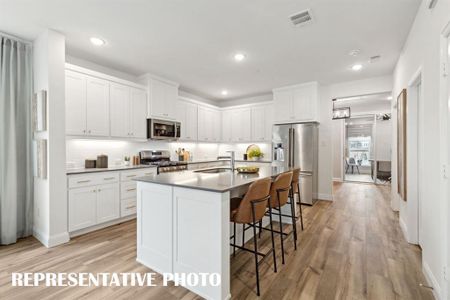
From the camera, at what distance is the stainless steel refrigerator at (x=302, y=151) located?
468 centimetres

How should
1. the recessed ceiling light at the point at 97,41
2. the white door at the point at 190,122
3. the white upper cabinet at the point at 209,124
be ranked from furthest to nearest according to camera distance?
the white upper cabinet at the point at 209,124, the white door at the point at 190,122, the recessed ceiling light at the point at 97,41

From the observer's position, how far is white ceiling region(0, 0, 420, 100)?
2283 mm

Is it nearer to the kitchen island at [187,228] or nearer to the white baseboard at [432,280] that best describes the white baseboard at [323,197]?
the white baseboard at [432,280]

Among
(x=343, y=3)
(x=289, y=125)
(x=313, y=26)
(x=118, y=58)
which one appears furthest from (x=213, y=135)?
(x=343, y=3)

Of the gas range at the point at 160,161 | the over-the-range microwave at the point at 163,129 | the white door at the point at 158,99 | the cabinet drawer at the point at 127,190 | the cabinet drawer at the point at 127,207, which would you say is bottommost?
the cabinet drawer at the point at 127,207

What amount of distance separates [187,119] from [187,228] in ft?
12.4

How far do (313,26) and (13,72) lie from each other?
13.6 feet

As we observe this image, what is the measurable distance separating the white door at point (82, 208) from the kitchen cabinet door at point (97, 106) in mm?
988

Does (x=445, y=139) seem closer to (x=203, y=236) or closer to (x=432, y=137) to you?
(x=432, y=137)

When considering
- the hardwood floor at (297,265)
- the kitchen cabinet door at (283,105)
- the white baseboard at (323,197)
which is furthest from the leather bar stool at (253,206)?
the white baseboard at (323,197)

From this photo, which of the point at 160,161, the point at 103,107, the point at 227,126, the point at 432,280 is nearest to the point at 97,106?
the point at 103,107

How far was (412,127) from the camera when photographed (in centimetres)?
280

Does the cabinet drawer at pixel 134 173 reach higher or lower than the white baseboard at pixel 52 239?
higher

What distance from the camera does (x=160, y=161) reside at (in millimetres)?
4641
